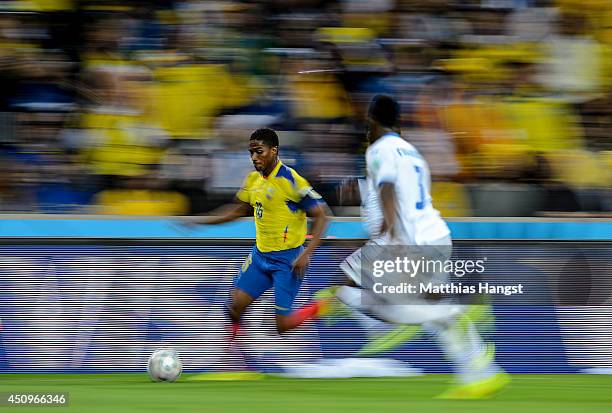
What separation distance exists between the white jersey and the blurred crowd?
1.96 meters

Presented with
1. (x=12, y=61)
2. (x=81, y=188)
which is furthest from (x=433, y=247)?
(x=12, y=61)

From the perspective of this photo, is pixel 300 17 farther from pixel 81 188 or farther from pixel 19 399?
pixel 19 399

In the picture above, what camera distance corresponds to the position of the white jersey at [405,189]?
243 inches

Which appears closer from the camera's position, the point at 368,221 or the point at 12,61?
the point at 368,221

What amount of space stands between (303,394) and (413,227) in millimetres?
1280

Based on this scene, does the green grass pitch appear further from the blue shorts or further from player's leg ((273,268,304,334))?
the blue shorts

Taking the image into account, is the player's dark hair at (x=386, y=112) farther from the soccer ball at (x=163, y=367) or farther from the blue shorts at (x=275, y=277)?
the soccer ball at (x=163, y=367)

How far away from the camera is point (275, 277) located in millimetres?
7227

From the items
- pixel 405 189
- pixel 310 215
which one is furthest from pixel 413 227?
pixel 310 215

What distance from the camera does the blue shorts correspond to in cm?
721

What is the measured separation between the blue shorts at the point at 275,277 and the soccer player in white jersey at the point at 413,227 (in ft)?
2.94

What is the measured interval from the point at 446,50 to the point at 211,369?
3686 millimetres

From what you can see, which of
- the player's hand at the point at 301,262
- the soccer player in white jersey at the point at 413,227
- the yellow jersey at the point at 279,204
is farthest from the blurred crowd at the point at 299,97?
the soccer player in white jersey at the point at 413,227

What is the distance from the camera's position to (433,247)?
651cm
